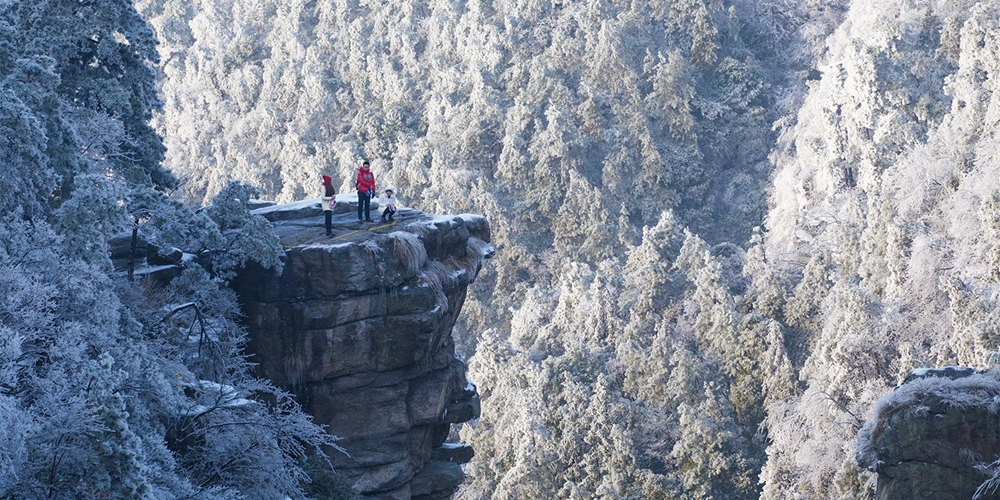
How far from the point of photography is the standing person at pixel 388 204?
66.7 feet

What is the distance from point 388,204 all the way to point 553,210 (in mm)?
36373

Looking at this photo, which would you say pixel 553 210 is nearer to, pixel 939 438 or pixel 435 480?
pixel 435 480

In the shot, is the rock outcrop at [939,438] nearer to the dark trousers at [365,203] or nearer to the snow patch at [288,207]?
the dark trousers at [365,203]

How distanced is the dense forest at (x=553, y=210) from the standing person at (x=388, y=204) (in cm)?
240

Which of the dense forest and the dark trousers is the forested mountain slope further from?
the dark trousers

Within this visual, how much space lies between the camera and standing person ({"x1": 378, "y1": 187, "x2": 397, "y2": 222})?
2034cm

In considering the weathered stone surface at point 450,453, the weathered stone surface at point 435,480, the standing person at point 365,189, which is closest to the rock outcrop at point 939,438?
the weathered stone surface at point 435,480

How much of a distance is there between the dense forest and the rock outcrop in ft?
23.4

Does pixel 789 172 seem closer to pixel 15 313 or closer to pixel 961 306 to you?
pixel 961 306

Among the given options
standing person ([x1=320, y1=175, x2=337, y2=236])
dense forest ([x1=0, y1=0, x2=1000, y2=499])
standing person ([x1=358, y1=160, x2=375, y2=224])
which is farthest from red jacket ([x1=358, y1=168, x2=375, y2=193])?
dense forest ([x1=0, y1=0, x2=1000, y2=499])

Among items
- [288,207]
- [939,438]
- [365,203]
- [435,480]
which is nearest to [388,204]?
[365,203]

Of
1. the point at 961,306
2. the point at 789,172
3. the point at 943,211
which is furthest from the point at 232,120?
the point at 961,306

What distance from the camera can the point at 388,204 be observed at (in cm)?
2031

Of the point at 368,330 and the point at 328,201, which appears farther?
the point at 328,201
